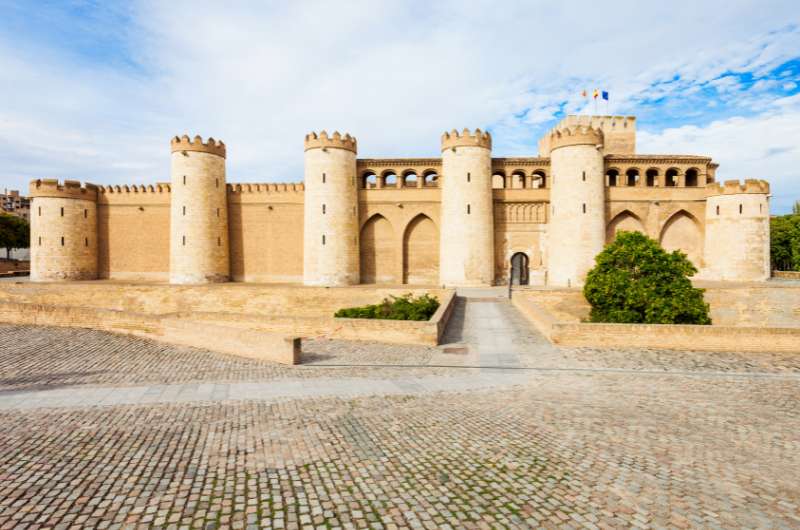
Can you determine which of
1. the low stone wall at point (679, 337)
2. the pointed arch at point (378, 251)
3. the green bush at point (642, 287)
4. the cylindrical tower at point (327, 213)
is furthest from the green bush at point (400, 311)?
the pointed arch at point (378, 251)

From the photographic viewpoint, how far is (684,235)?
27.9m

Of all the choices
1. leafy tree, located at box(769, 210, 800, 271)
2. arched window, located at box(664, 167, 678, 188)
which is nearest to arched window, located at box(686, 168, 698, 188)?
arched window, located at box(664, 167, 678, 188)

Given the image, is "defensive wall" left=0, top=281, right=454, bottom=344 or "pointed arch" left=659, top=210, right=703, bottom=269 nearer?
"defensive wall" left=0, top=281, right=454, bottom=344

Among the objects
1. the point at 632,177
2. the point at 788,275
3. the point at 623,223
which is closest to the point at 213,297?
the point at 623,223

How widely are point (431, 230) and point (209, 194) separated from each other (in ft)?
47.0

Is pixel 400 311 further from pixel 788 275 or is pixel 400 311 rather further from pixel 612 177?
pixel 788 275

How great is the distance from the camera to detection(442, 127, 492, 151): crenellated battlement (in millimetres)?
26730

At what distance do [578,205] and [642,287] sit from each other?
401 inches

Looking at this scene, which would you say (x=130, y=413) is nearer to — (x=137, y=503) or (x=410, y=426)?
(x=137, y=503)

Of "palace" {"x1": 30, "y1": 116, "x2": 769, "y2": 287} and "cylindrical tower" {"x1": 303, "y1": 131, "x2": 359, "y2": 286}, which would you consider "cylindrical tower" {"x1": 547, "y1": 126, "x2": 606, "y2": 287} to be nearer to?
"palace" {"x1": 30, "y1": 116, "x2": 769, "y2": 287}

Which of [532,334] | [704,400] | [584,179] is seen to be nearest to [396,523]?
[704,400]

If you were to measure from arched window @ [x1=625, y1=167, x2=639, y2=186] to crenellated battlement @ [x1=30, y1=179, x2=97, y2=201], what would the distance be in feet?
117

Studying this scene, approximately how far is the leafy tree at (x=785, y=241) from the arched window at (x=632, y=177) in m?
18.8

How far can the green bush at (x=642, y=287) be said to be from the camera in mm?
16078
